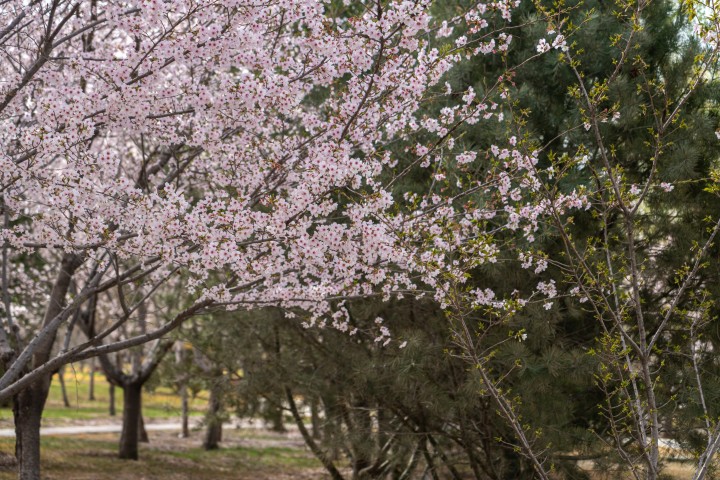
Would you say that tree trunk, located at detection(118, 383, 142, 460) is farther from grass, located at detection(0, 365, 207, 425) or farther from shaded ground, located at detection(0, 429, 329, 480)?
grass, located at detection(0, 365, 207, 425)

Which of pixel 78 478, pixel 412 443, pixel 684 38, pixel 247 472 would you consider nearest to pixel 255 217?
pixel 412 443

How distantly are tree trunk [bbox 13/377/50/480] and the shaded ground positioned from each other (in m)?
1.93

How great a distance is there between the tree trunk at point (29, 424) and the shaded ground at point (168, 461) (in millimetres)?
1935

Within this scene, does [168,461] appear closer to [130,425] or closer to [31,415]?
[130,425]

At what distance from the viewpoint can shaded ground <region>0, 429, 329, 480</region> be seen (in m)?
9.82

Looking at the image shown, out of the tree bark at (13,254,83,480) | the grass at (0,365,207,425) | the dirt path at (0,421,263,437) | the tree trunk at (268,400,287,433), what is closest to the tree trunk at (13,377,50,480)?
the tree bark at (13,254,83,480)

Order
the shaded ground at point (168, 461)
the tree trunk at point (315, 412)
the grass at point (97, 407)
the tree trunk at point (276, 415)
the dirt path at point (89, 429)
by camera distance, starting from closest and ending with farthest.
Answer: the tree trunk at point (315, 412)
the tree trunk at point (276, 415)
the shaded ground at point (168, 461)
the dirt path at point (89, 429)
the grass at point (97, 407)

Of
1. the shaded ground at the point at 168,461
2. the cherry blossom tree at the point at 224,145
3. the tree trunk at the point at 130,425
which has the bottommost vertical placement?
the shaded ground at the point at 168,461

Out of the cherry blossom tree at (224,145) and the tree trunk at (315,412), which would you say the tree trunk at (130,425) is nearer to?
the tree trunk at (315,412)

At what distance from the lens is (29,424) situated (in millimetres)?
7102

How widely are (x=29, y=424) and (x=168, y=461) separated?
501cm

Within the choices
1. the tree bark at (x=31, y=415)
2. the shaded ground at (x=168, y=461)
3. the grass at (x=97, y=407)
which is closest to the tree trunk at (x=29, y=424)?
the tree bark at (x=31, y=415)

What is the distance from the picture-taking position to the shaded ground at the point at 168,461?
9.82 meters

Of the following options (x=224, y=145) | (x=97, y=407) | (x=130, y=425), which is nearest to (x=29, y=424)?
(x=224, y=145)
